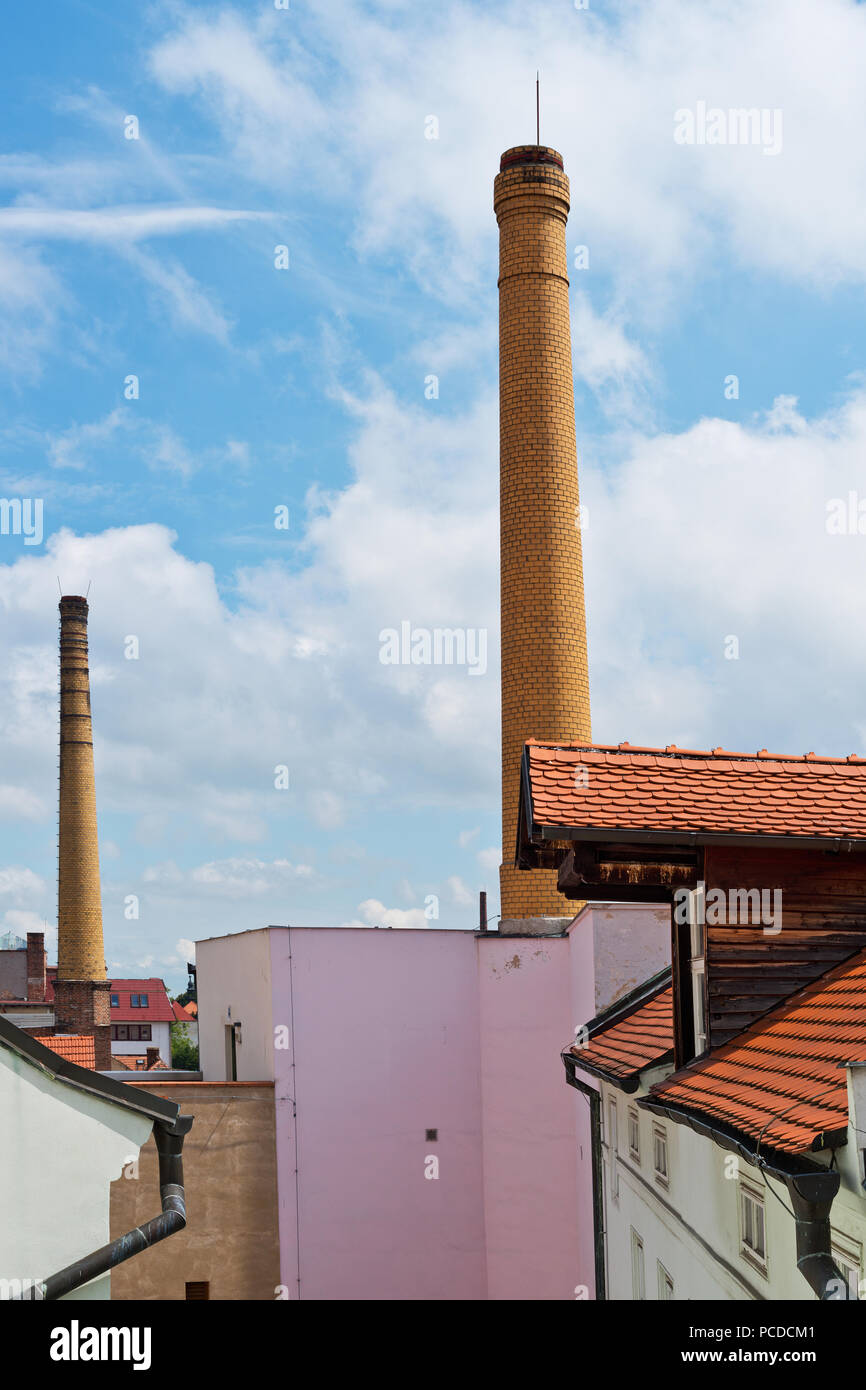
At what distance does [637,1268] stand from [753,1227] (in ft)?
20.1

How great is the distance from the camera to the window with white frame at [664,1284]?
11403 mm

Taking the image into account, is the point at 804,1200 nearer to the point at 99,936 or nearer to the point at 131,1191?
the point at 131,1191

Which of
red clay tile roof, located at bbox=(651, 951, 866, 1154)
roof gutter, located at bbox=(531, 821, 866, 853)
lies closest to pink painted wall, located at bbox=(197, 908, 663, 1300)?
roof gutter, located at bbox=(531, 821, 866, 853)

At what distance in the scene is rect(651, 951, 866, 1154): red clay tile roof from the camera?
21.3 ft

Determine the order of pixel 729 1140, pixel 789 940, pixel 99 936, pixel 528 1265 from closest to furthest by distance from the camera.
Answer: pixel 729 1140
pixel 789 940
pixel 528 1265
pixel 99 936

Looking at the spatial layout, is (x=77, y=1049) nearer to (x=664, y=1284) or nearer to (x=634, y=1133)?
(x=634, y=1133)

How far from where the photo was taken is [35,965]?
6106cm

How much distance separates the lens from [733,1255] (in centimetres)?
870

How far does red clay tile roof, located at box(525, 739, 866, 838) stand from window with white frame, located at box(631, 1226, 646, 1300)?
5.62 metres

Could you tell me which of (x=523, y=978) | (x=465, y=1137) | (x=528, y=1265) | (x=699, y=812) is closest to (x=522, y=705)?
(x=523, y=978)

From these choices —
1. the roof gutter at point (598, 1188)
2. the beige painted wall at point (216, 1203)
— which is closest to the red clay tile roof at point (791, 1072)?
the roof gutter at point (598, 1188)

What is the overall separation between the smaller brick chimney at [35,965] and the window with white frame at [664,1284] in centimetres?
5283

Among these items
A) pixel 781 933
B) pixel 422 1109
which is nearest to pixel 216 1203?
pixel 422 1109
